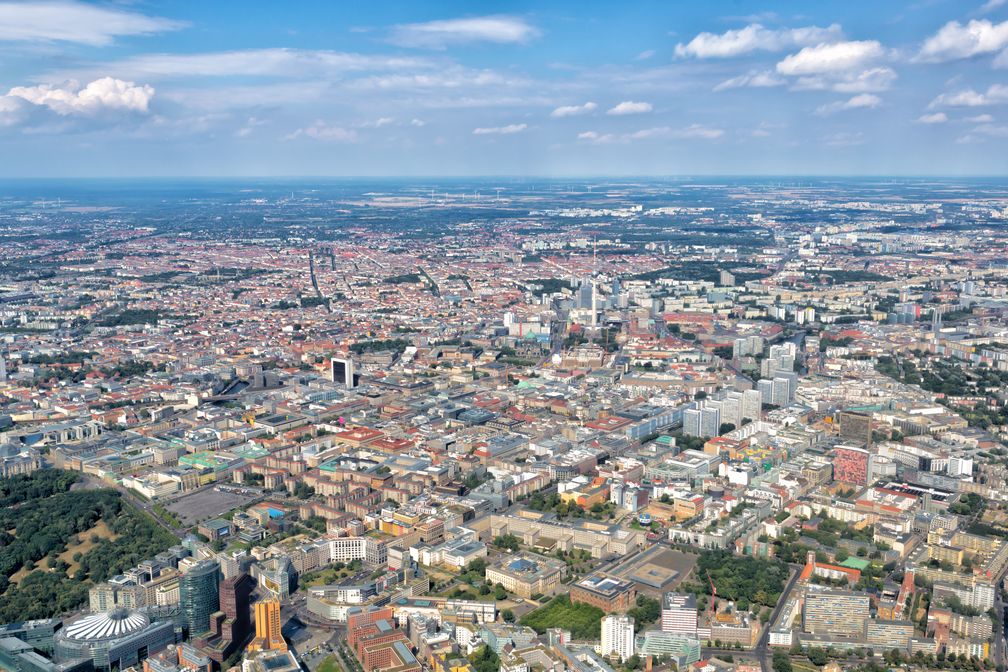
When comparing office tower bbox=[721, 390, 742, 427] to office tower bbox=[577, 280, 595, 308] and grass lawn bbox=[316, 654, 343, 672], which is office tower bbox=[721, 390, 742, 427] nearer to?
grass lawn bbox=[316, 654, 343, 672]

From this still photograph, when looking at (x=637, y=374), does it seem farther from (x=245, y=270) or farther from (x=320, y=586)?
(x=245, y=270)

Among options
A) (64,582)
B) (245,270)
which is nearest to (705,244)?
(245,270)

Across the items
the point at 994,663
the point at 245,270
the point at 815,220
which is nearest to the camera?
the point at 994,663

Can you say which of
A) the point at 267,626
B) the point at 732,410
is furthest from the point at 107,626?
the point at 732,410

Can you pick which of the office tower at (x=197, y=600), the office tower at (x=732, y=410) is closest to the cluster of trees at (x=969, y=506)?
the office tower at (x=732, y=410)

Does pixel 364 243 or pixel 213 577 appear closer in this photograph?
pixel 213 577

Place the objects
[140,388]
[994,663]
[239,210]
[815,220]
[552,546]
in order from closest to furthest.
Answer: [994,663], [552,546], [140,388], [815,220], [239,210]
